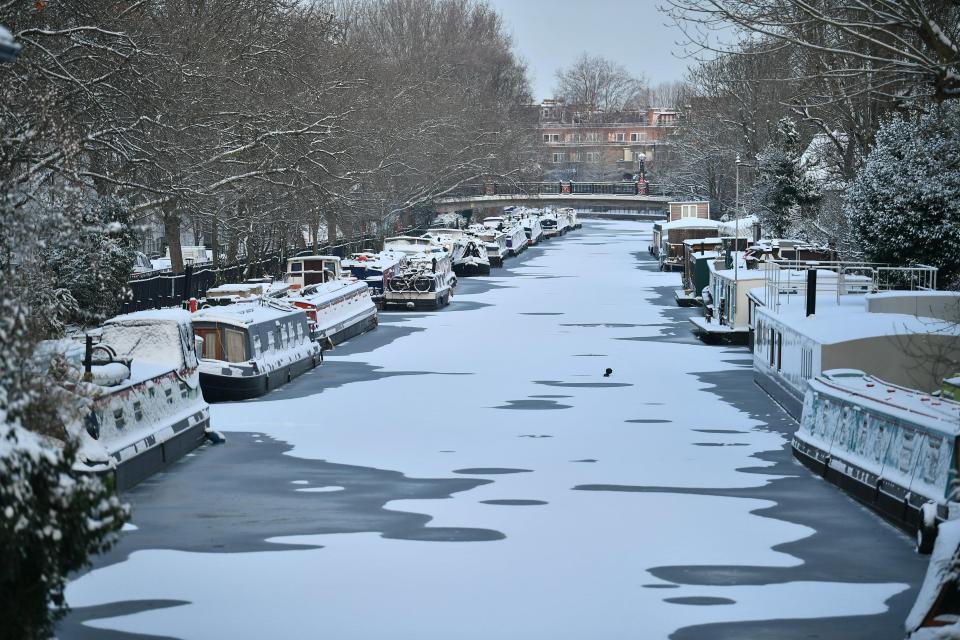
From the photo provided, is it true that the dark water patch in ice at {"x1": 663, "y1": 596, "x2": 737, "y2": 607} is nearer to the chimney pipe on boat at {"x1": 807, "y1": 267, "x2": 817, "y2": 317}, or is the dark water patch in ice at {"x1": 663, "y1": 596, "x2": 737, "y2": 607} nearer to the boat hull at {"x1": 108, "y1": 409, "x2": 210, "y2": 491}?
the boat hull at {"x1": 108, "y1": 409, "x2": 210, "y2": 491}

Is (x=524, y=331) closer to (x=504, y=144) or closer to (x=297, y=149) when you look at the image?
(x=297, y=149)

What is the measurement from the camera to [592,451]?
27.6 meters

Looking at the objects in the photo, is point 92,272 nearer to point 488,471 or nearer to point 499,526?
point 488,471

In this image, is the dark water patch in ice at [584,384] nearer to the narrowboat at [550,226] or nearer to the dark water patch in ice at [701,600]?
the dark water patch in ice at [701,600]

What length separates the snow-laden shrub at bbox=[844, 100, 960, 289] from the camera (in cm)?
4278

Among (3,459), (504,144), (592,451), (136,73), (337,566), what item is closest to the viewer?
(3,459)

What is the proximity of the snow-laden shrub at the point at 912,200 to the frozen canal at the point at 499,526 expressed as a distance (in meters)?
9.44

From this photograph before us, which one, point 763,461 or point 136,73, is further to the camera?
point 136,73

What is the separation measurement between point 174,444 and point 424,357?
714 inches

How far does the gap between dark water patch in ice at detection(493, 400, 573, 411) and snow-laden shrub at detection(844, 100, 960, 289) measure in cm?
1454

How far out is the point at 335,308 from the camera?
1863 inches

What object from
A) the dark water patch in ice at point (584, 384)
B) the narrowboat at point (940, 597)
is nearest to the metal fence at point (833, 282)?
the dark water patch in ice at point (584, 384)

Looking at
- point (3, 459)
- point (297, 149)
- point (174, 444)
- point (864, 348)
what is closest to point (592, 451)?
point (864, 348)

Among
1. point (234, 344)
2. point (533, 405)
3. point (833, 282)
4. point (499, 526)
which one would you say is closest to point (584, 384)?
point (533, 405)
